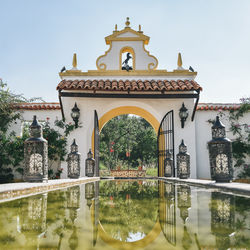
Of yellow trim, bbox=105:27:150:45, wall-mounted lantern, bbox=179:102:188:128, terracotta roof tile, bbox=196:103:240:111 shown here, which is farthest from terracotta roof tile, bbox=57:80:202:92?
yellow trim, bbox=105:27:150:45

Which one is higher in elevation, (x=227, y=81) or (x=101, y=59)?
(x=101, y=59)

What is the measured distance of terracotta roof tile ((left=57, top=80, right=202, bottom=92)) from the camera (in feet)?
27.2

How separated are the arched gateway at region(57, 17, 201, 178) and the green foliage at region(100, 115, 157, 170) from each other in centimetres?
1042

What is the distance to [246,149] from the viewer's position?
9.10m

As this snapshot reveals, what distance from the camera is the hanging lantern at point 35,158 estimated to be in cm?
437

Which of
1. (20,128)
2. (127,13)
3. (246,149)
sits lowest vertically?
(246,149)

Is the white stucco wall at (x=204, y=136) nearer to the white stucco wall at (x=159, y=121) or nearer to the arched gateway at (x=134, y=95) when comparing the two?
the white stucco wall at (x=159, y=121)

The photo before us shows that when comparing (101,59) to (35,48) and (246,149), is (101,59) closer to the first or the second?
(35,48)

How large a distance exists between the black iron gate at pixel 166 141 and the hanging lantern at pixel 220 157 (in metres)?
3.72

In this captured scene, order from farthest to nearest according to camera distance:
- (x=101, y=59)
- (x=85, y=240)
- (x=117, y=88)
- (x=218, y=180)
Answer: (x=101, y=59), (x=117, y=88), (x=218, y=180), (x=85, y=240)

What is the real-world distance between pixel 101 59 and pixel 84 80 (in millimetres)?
1372

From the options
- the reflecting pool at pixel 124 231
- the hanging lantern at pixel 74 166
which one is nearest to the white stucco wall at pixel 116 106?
the hanging lantern at pixel 74 166

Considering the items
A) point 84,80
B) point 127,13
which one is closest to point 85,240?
point 84,80

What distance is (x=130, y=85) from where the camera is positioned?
8.59 meters
